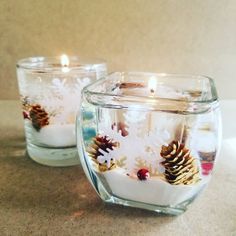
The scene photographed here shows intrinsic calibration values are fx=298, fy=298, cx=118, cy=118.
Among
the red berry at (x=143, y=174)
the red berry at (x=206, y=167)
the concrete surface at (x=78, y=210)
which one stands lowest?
the concrete surface at (x=78, y=210)

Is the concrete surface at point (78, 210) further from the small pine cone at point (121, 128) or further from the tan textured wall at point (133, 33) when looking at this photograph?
the tan textured wall at point (133, 33)

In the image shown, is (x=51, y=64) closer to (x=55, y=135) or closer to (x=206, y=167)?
(x=55, y=135)

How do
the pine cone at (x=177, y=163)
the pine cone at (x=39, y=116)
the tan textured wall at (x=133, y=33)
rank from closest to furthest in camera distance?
1. the pine cone at (x=177, y=163)
2. the pine cone at (x=39, y=116)
3. the tan textured wall at (x=133, y=33)

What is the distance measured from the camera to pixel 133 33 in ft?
2.14

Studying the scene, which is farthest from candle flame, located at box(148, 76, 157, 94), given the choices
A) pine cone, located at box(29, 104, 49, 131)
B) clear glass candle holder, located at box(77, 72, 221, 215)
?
pine cone, located at box(29, 104, 49, 131)

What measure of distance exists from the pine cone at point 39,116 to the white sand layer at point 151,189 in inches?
6.5

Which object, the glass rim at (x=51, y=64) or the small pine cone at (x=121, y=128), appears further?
the glass rim at (x=51, y=64)

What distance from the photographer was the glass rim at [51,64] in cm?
48

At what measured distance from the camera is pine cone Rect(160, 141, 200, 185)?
31 centimetres

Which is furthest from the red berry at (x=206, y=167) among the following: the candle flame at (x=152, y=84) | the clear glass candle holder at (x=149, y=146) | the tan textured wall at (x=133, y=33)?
the tan textured wall at (x=133, y=33)

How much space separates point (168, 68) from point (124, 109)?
0.37 metres

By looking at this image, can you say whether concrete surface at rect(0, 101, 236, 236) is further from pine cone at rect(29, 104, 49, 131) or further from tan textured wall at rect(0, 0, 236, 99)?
tan textured wall at rect(0, 0, 236, 99)

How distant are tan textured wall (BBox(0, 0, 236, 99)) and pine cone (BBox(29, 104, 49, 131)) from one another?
251 mm

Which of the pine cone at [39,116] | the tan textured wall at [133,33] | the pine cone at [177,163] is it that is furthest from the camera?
the tan textured wall at [133,33]
